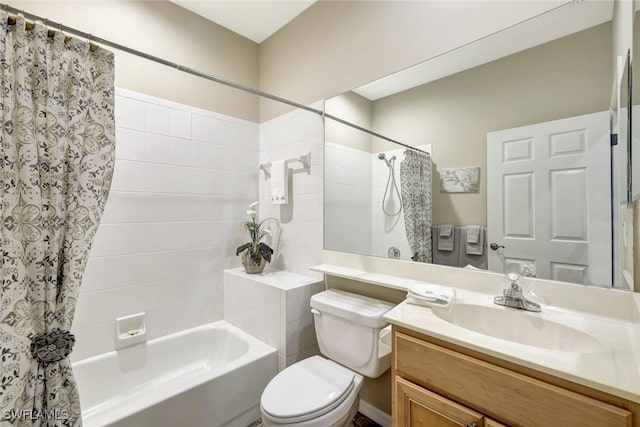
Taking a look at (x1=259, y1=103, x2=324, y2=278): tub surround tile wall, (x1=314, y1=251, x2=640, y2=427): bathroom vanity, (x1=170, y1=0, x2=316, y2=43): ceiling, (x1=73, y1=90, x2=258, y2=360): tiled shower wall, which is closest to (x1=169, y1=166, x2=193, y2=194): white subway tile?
(x1=73, y1=90, x2=258, y2=360): tiled shower wall

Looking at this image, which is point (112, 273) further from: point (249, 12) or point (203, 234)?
point (249, 12)

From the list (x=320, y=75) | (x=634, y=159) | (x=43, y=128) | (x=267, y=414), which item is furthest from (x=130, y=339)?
(x=634, y=159)

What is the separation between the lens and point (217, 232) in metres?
2.23

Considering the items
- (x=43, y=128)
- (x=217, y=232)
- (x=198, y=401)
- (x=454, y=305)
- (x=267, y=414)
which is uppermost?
(x=43, y=128)

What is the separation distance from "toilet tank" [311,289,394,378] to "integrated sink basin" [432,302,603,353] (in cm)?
36

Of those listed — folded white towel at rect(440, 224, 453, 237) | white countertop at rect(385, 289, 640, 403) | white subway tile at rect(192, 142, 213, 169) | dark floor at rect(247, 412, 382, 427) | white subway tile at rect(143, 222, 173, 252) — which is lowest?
dark floor at rect(247, 412, 382, 427)

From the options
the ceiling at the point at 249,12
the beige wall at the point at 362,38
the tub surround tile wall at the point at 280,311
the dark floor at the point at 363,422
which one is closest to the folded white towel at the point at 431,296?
the tub surround tile wall at the point at 280,311

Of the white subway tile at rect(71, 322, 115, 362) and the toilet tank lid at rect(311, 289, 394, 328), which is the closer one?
the toilet tank lid at rect(311, 289, 394, 328)

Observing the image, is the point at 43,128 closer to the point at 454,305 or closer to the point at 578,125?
the point at 454,305

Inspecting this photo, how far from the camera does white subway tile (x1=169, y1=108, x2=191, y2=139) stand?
6.56 feet

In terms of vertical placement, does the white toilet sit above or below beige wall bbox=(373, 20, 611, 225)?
below

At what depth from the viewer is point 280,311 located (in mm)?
1752

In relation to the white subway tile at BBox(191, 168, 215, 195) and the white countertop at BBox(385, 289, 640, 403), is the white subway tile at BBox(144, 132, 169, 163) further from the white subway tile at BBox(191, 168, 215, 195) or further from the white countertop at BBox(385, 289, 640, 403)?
the white countertop at BBox(385, 289, 640, 403)

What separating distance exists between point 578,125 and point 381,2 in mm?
1249
